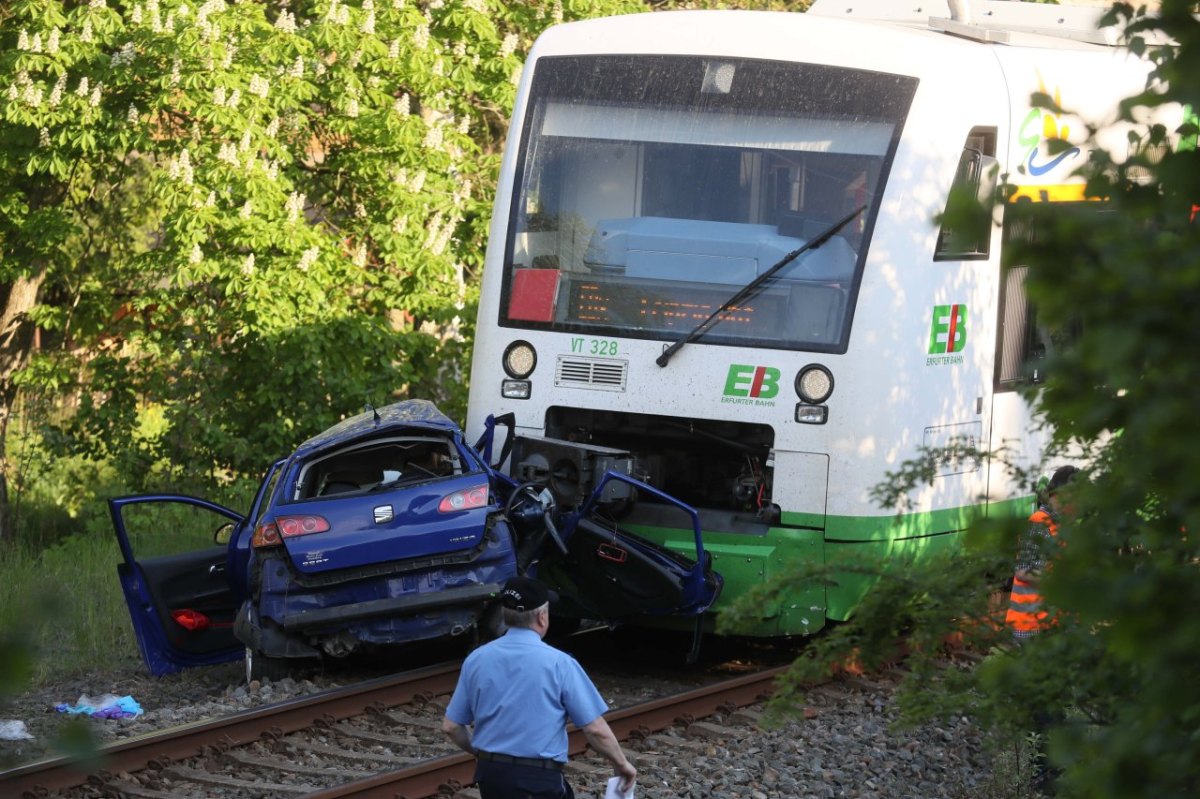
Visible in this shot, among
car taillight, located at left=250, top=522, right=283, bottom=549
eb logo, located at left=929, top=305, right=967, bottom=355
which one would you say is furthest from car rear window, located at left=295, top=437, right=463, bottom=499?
eb logo, located at left=929, top=305, right=967, bottom=355

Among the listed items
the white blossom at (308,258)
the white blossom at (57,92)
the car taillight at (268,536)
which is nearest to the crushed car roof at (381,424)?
the car taillight at (268,536)

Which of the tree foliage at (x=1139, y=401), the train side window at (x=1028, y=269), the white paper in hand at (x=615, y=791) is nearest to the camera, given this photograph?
the tree foliage at (x=1139, y=401)

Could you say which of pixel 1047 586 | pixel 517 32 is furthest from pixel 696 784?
pixel 517 32

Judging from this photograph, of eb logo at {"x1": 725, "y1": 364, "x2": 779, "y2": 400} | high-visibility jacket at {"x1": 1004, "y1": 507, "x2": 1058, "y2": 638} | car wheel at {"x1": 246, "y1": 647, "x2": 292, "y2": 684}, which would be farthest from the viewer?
eb logo at {"x1": 725, "y1": 364, "x2": 779, "y2": 400}

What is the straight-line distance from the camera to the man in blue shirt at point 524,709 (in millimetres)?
5012

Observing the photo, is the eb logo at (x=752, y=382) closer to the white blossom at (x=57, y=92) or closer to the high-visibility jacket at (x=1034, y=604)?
the high-visibility jacket at (x=1034, y=604)

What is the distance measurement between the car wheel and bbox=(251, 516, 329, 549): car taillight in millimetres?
748

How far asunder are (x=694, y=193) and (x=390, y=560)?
8.90 feet

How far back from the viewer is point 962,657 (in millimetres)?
9789

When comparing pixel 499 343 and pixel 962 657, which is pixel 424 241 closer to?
pixel 499 343

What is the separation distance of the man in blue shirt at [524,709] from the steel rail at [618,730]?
1.61m

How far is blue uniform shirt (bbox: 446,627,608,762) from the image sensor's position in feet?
16.4

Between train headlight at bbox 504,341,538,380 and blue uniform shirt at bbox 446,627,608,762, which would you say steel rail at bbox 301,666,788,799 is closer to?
blue uniform shirt at bbox 446,627,608,762

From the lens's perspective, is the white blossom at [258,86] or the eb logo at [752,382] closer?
the eb logo at [752,382]
